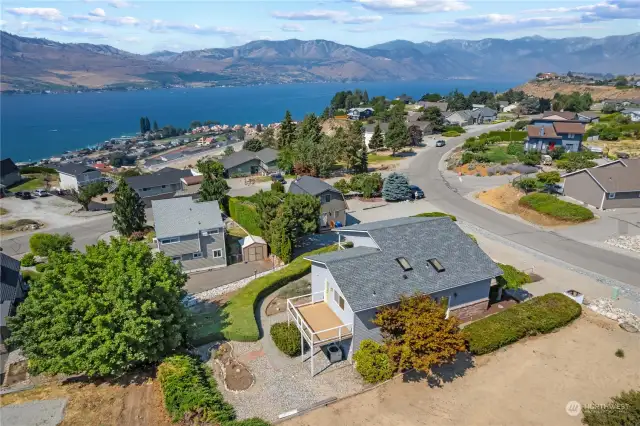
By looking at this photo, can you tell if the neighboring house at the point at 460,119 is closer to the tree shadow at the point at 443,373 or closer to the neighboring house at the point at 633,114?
the neighboring house at the point at 633,114

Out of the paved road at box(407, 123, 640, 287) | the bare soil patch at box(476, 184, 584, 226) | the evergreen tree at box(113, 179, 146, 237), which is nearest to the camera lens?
the paved road at box(407, 123, 640, 287)

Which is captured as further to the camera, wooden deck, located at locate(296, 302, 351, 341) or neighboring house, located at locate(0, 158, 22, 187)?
neighboring house, located at locate(0, 158, 22, 187)

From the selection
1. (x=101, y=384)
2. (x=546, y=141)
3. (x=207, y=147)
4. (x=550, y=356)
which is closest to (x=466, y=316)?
(x=550, y=356)

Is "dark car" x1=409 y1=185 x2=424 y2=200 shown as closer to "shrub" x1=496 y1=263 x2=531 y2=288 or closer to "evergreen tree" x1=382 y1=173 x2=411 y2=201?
"evergreen tree" x1=382 y1=173 x2=411 y2=201

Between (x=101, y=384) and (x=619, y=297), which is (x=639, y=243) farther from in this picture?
(x=101, y=384)

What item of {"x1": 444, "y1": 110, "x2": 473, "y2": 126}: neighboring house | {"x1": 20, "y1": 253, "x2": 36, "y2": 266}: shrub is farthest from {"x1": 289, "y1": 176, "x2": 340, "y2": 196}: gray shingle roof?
{"x1": 444, "y1": 110, "x2": 473, "y2": 126}: neighboring house

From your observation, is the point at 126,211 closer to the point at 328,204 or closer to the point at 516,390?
the point at 328,204

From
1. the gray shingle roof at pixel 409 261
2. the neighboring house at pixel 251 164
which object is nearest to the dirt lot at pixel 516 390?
the gray shingle roof at pixel 409 261

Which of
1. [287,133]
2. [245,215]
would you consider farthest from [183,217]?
[287,133]
